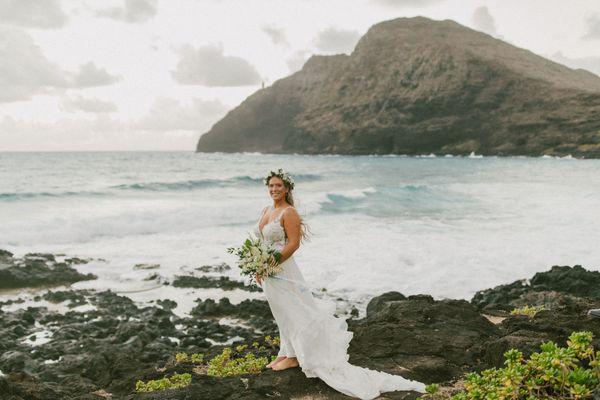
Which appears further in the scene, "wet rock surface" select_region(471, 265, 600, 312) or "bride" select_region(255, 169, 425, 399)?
"wet rock surface" select_region(471, 265, 600, 312)

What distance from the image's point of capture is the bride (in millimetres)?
5930

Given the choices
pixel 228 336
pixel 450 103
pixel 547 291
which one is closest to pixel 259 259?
pixel 228 336

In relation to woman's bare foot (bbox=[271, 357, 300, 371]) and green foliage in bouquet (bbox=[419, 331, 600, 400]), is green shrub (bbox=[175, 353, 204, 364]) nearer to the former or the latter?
woman's bare foot (bbox=[271, 357, 300, 371])

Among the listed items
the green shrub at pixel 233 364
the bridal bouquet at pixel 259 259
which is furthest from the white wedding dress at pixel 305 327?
the green shrub at pixel 233 364

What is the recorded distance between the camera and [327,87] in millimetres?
168875

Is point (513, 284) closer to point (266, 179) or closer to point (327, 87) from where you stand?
point (266, 179)

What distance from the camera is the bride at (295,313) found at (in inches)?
233

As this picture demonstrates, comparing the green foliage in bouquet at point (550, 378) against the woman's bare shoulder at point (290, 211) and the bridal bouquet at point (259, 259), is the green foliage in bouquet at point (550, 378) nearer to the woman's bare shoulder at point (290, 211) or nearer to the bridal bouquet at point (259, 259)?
the bridal bouquet at point (259, 259)

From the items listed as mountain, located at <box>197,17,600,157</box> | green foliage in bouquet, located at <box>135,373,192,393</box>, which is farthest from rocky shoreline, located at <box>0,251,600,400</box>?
mountain, located at <box>197,17,600,157</box>

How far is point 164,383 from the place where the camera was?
668 centimetres

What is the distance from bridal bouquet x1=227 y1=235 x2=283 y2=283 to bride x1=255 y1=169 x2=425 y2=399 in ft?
0.34

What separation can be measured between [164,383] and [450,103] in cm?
13133

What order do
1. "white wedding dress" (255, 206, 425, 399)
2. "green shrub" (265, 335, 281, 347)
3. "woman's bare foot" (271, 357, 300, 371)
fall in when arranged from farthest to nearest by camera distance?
"green shrub" (265, 335, 281, 347)
"woman's bare foot" (271, 357, 300, 371)
"white wedding dress" (255, 206, 425, 399)

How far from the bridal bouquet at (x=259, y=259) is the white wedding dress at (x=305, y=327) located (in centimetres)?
16
